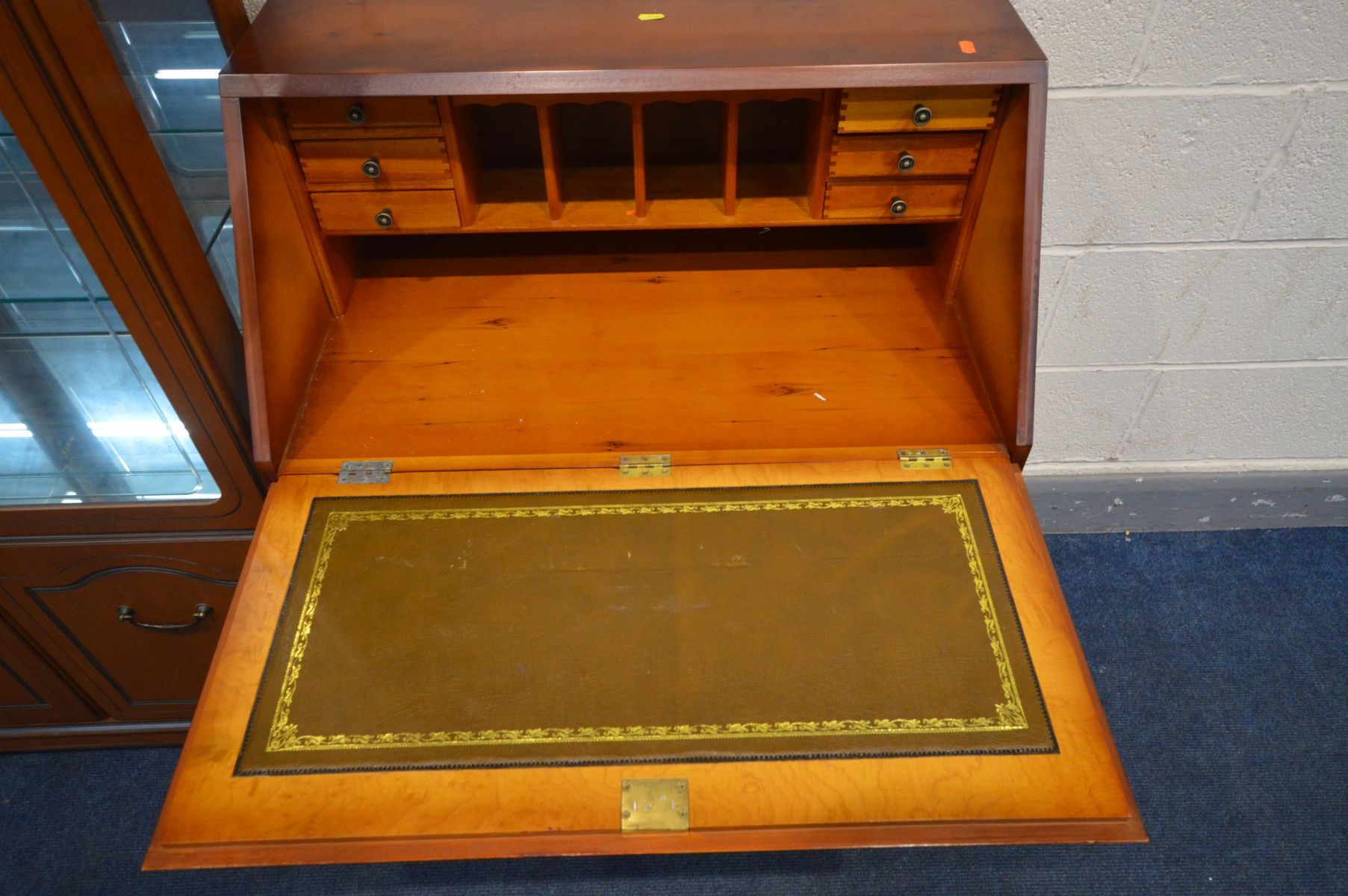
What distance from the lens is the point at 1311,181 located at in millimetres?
1711

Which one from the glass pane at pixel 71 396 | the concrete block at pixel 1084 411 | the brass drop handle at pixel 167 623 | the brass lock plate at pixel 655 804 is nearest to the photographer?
the brass lock plate at pixel 655 804

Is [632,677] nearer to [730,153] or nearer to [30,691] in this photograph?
[730,153]

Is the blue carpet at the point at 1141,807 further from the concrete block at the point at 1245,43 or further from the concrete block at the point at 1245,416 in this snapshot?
the concrete block at the point at 1245,43

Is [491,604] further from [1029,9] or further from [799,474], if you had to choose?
[1029,9]

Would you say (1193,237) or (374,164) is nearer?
(374,164)

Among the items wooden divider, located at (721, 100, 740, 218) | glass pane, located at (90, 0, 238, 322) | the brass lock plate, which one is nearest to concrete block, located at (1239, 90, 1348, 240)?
wooden divider, located at (721, 100, 740, 218)

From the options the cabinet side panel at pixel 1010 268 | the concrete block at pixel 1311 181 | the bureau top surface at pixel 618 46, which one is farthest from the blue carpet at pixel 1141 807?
the bureau top surface at pixel 618 46

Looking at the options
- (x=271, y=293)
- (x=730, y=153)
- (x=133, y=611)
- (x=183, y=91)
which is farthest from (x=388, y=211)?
(x=133, y=611)

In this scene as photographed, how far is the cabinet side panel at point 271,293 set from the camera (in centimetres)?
116

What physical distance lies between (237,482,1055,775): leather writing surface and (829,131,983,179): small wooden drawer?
46cm

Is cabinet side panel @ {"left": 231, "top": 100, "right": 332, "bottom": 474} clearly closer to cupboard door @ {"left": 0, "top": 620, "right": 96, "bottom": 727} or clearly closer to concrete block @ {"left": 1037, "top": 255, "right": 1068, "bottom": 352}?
cupboard door @ {"left": 0, "top": 620, "right": 96, "bottom": 727}

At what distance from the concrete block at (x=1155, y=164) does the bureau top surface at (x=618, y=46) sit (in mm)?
504

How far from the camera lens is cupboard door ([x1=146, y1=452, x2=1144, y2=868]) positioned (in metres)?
0.95

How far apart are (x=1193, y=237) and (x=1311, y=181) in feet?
Result: 0.72
